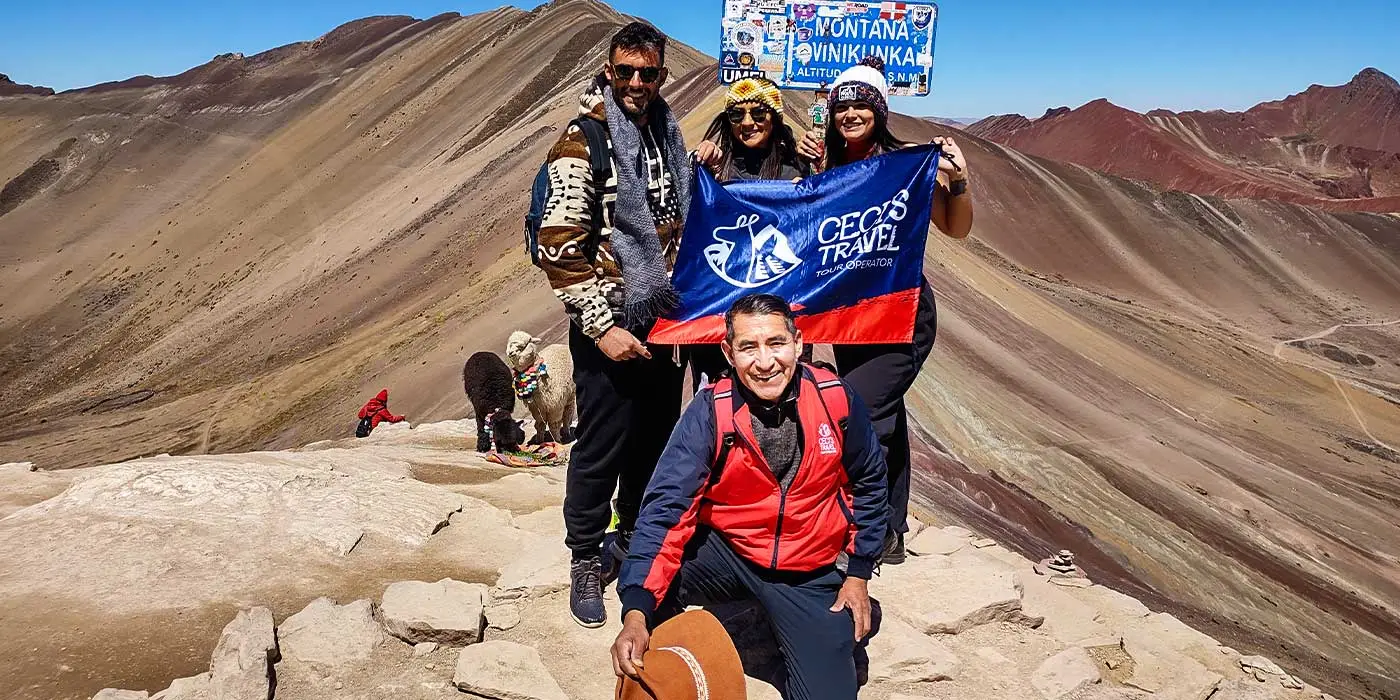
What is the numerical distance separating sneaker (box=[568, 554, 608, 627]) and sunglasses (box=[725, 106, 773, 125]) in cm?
183

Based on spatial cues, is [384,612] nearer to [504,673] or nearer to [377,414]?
[504,673]

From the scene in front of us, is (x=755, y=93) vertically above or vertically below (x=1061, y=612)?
above

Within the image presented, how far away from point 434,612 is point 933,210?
8.11 ft

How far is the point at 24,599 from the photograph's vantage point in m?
3.40

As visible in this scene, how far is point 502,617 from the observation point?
341cm

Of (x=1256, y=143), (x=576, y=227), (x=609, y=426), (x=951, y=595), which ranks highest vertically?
(x=1256, y=143)

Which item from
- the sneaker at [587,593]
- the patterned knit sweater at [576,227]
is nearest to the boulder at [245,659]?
A: the sneaker at [587,593]

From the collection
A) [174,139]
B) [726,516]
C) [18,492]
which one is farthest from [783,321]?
[174,139]

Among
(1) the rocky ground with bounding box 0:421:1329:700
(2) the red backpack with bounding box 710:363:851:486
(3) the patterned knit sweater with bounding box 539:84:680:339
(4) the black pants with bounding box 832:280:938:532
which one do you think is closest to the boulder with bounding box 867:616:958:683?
(1) the rocky ground with bounding box 0:421:1329:700

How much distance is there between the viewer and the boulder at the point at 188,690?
2.76m

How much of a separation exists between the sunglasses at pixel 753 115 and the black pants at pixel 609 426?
3.25 feet

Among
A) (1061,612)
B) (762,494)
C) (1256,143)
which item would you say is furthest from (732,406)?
(1256,143)

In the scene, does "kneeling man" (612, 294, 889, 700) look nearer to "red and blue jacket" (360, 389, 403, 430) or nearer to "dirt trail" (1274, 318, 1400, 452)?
"red and blue jacket" (360, 389, 403, 430)

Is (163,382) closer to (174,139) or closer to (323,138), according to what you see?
(323,138)
